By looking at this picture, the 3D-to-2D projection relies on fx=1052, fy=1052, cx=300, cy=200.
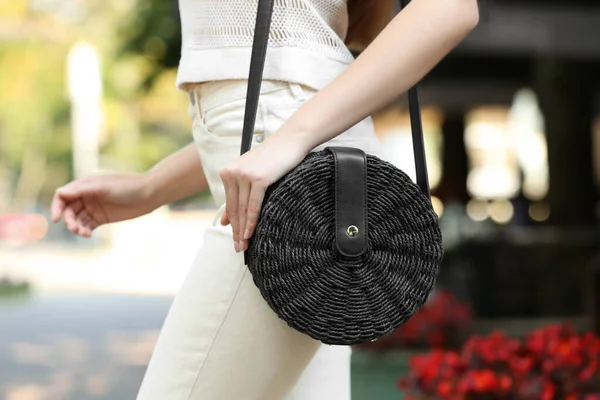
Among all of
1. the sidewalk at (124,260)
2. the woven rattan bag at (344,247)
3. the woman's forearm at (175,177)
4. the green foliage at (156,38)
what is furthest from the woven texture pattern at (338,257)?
the sidewalk at (124,260)

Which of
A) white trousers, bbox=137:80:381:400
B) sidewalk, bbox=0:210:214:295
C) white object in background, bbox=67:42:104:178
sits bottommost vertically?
sidewalk, bbox=0:210:214:295

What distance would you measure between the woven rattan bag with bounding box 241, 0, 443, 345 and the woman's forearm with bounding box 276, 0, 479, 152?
0.04 metres

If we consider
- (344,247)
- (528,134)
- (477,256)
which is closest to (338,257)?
(344,247)

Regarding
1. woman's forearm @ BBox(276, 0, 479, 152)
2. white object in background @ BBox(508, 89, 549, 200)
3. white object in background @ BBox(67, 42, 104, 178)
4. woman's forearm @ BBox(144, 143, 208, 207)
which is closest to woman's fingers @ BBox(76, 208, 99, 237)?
woman's forearm @ BBox(144, 143, 208, 207)

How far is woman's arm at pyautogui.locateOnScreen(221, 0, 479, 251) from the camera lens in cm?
116

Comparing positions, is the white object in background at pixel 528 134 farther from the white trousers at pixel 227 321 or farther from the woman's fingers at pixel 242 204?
the woman's fingers at pixel 242 204

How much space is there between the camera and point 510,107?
1284 cm

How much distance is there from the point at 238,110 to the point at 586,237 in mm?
8223

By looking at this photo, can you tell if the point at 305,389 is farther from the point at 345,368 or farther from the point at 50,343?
the point at 50,343

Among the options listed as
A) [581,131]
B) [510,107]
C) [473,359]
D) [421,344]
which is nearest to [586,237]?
[581,131]

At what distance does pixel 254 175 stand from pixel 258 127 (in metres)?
0.15

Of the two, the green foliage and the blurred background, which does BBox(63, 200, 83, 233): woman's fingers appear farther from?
the green foliage

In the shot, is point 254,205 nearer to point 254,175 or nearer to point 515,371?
point 254,175

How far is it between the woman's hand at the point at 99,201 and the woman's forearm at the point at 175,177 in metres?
0.01
